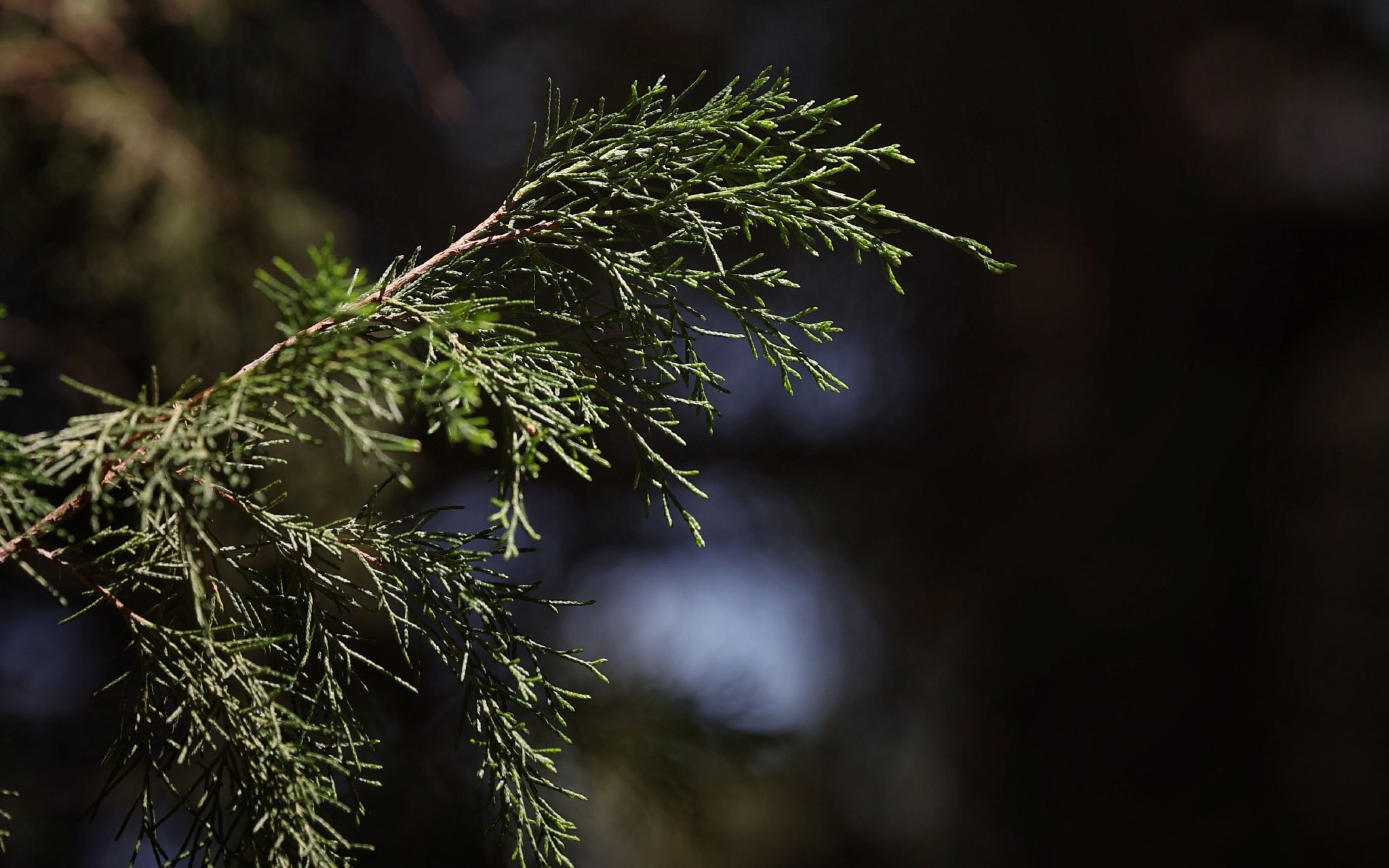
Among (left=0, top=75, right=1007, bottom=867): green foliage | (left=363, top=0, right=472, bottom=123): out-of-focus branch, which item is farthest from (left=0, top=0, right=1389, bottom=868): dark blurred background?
(left=0, top=75, right=1007, bottom=867): green foliage

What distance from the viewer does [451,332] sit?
44 cm

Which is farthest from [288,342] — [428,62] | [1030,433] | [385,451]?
[1030,433]

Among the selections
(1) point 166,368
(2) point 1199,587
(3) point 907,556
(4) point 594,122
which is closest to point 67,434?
(4) point 594,122

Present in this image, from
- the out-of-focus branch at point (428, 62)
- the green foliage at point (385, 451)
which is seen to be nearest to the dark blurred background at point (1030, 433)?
the out-of-focus branch at point (428, 62)

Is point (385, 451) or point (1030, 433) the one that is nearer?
point (385, 451)

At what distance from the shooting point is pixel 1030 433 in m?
2.30

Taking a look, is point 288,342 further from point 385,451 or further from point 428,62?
point 428,62

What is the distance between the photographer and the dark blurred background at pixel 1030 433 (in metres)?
2.03

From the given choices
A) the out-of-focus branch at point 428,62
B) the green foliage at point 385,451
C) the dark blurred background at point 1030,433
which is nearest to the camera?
the green foliage at point 385,451

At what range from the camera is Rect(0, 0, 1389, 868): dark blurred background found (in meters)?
2.03

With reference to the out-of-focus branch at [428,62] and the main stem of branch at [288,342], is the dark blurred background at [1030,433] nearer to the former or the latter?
the out-of-focus branch at [428,62]

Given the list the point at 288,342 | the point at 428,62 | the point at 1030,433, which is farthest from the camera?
the point at 1030,433

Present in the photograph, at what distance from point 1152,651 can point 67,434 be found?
7.49ft

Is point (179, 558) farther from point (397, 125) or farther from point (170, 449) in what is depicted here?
point (397, 125)
